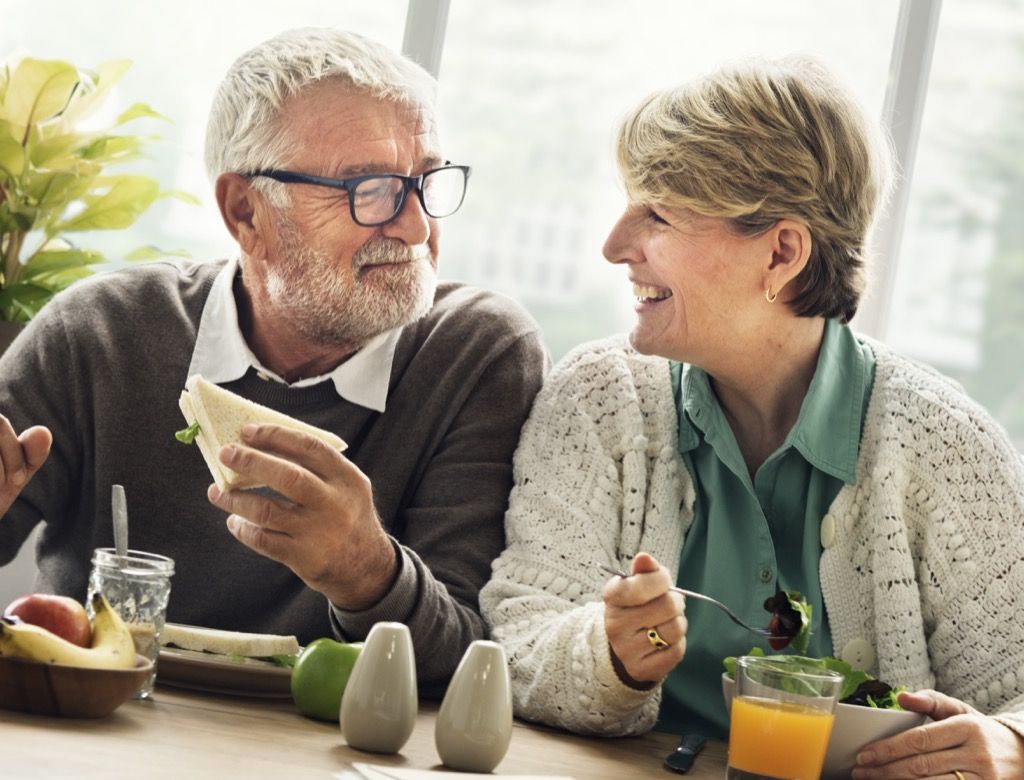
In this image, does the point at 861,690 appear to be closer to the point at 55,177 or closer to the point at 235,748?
the point at 235,748

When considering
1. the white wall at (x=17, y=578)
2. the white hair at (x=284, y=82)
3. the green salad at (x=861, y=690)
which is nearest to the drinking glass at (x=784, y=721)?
the green salad at (x=861, y=690)

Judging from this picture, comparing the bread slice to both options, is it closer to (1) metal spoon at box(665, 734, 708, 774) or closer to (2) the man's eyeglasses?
(1) metal spoon at box(665, 734, 708, 774)

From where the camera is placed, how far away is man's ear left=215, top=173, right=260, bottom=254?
2.34 metres

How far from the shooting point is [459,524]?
6.86ft

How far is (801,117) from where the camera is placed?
2072 mm

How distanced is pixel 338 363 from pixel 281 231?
0.25 metres

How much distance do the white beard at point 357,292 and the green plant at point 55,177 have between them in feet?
2.18

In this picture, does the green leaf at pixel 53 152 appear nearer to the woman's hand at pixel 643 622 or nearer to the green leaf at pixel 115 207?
the green leaf at pixel 115 207

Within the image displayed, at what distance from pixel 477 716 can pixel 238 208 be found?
1201 millimetres

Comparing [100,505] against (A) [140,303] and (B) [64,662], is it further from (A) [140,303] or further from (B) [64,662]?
(B) [64,662]

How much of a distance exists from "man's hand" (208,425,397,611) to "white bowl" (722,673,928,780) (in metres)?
0.51

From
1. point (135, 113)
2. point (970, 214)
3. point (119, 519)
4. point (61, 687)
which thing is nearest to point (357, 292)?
point (119, 519)

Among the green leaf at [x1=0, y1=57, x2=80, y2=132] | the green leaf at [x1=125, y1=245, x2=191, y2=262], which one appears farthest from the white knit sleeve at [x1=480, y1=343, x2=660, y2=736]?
the green leaf at [x1=0, y1=57, x2=80, y2=132]

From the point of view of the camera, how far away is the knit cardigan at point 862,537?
76.4 inches
